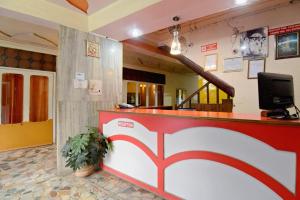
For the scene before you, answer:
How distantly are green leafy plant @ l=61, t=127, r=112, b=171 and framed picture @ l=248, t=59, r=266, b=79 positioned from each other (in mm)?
2885

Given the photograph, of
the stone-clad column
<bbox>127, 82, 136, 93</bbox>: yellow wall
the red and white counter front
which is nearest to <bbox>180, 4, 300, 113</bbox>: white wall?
the red and white counter front

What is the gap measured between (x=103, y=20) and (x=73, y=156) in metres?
2.14

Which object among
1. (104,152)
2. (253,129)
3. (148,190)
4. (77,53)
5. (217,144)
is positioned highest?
(77,53)

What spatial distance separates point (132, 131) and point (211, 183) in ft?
4.15

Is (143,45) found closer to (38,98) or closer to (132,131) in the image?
(132,131)

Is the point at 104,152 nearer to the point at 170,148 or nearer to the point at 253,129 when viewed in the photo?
the point at 170,148

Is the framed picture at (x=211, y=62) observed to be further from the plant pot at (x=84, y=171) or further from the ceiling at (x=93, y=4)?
the plant pot at (x=84, y=171)

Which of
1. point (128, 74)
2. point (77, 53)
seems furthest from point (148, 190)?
point (128, 74)

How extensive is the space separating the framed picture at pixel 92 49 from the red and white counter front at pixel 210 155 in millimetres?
1227

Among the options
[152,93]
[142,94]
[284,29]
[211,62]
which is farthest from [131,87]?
[284,29]

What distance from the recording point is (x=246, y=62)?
3648 mm

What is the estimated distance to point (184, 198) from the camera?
2.15 meters

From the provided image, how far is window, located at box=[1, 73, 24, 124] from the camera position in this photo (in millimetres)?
4453

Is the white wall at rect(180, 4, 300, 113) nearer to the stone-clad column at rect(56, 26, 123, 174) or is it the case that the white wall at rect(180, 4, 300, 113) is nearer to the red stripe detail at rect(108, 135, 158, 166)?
the stone-clad column at rect(56, 26, 123, 174)
